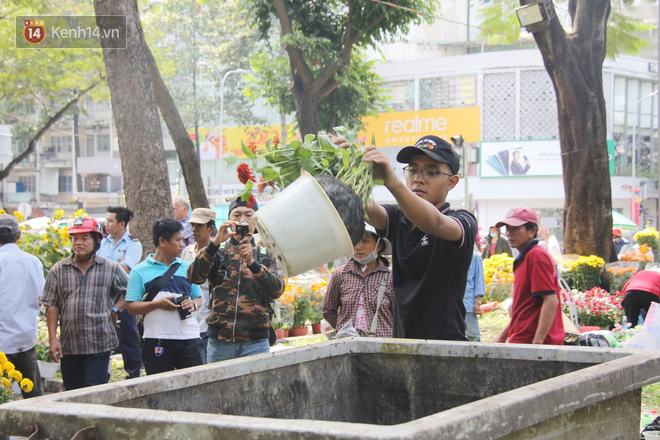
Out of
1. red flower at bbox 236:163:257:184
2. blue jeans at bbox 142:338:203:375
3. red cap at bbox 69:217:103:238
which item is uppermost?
red flower at bbox 236:163:257:184

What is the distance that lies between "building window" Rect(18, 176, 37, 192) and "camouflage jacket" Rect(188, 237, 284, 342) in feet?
168

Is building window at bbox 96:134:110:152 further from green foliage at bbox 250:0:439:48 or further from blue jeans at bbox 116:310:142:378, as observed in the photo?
blue jeans at bbox 116:310:142:378

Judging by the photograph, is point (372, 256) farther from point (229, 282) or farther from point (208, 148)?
point (208, 148)

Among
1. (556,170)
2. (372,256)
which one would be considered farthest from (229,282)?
(556,170)

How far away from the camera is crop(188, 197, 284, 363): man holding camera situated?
5.32 m

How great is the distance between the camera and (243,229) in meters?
5.15

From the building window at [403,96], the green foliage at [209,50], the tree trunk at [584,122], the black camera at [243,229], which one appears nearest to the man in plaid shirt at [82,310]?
the black camera at [243,229]

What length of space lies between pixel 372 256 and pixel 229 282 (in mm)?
1075

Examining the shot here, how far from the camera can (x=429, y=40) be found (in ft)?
141

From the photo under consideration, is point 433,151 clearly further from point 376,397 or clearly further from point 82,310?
point 82,310

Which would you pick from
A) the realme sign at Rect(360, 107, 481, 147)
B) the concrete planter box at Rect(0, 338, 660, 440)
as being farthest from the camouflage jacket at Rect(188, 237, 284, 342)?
the realme sign at Rect(360, 107, 481, 147)

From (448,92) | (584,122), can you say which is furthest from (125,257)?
(448,92)

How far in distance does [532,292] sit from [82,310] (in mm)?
3485

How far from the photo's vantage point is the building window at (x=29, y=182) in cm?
5269
